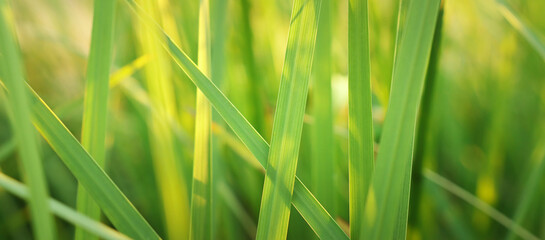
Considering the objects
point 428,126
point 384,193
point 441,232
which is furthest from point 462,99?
point 384,193

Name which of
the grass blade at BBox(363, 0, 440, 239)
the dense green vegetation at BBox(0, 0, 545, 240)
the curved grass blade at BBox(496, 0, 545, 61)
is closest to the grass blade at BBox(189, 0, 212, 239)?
the dense green vegetation at BBox(0, 0, 545, 240)

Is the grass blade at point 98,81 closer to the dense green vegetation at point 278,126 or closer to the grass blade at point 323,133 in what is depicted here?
the dense green vegetation at point 278,126

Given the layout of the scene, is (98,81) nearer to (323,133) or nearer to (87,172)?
(87,172)

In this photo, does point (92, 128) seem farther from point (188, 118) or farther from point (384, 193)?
point (188, 118)

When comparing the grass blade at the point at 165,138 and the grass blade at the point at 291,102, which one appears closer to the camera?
the grass blade at the point at 291,102

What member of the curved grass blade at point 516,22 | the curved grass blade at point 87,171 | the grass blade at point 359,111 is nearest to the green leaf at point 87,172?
the curved grass blade at point 87,171

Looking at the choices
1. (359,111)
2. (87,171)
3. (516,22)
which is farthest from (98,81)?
(516,22)
